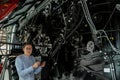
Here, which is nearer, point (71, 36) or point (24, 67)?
point (24, 67)

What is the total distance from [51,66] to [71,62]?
47cm

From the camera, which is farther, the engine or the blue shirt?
the engine

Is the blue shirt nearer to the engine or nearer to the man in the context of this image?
the man

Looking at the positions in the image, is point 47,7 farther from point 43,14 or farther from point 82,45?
point 82,45

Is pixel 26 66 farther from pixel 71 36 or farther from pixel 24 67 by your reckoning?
pixel 71 36

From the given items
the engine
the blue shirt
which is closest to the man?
the blue shirt

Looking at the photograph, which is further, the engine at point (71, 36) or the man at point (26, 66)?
the engine at point (71, 36)

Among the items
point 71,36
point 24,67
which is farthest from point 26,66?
point 71,36

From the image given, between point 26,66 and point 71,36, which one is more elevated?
point 71,36

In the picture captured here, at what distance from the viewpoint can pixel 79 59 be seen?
3.88 meters

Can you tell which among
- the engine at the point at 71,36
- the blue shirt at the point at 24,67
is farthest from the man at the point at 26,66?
the engine at the point at 71,36

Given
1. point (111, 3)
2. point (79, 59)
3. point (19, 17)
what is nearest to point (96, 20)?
point (111, 3)

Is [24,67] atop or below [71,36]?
below

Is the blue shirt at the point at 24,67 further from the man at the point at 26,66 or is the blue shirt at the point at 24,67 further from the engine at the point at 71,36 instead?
the engine at the point at 71,36
